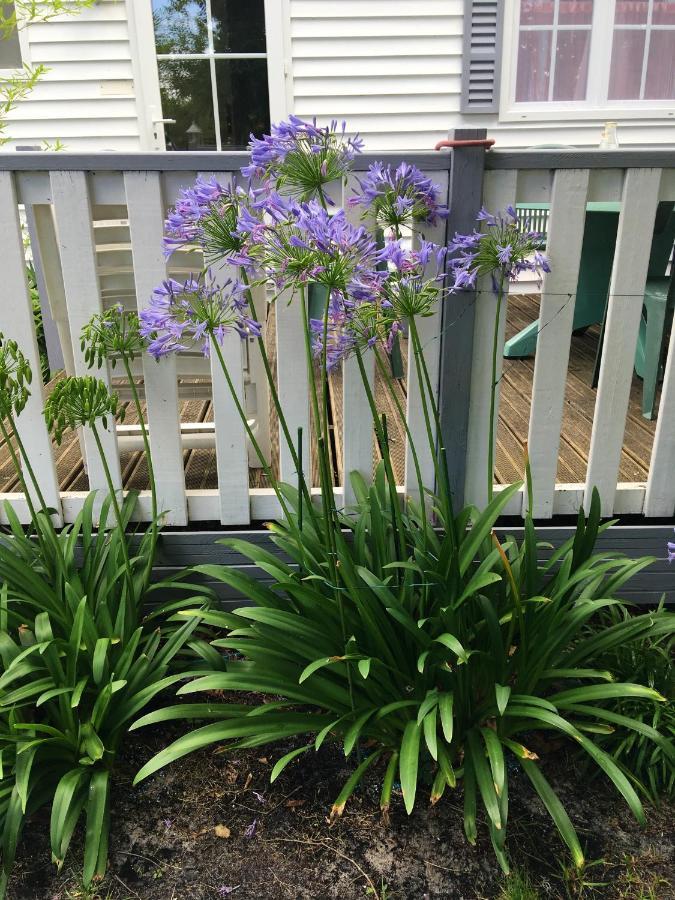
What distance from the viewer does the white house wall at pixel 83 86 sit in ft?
15.3

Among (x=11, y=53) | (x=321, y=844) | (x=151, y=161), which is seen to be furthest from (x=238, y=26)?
(x=321, y=844)

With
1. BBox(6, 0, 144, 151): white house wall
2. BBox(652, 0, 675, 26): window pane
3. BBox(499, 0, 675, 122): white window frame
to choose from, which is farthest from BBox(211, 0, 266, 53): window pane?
→ BBox(652, 0, 675, 26): window pane

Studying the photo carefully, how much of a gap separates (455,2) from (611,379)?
3.87 m

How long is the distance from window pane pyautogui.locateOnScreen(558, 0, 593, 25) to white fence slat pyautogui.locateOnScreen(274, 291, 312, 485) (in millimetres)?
4247

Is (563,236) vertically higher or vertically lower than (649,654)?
higher

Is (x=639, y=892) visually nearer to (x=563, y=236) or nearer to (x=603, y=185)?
(x=563, y=236)

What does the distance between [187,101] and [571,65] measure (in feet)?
8.79

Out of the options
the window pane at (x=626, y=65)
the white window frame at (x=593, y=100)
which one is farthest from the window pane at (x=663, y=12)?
the white window frame at (x=593, y=100)

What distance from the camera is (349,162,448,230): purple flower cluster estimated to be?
60.4 inches

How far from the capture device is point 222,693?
2.03m

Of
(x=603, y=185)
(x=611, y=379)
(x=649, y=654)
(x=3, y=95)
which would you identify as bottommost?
(x=649, y=654)

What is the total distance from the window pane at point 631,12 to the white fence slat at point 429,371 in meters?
4.35

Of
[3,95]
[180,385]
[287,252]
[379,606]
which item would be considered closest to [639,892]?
[379,606]

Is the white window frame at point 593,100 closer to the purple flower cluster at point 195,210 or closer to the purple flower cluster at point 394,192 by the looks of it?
the purple flower cluster at point 394,192
